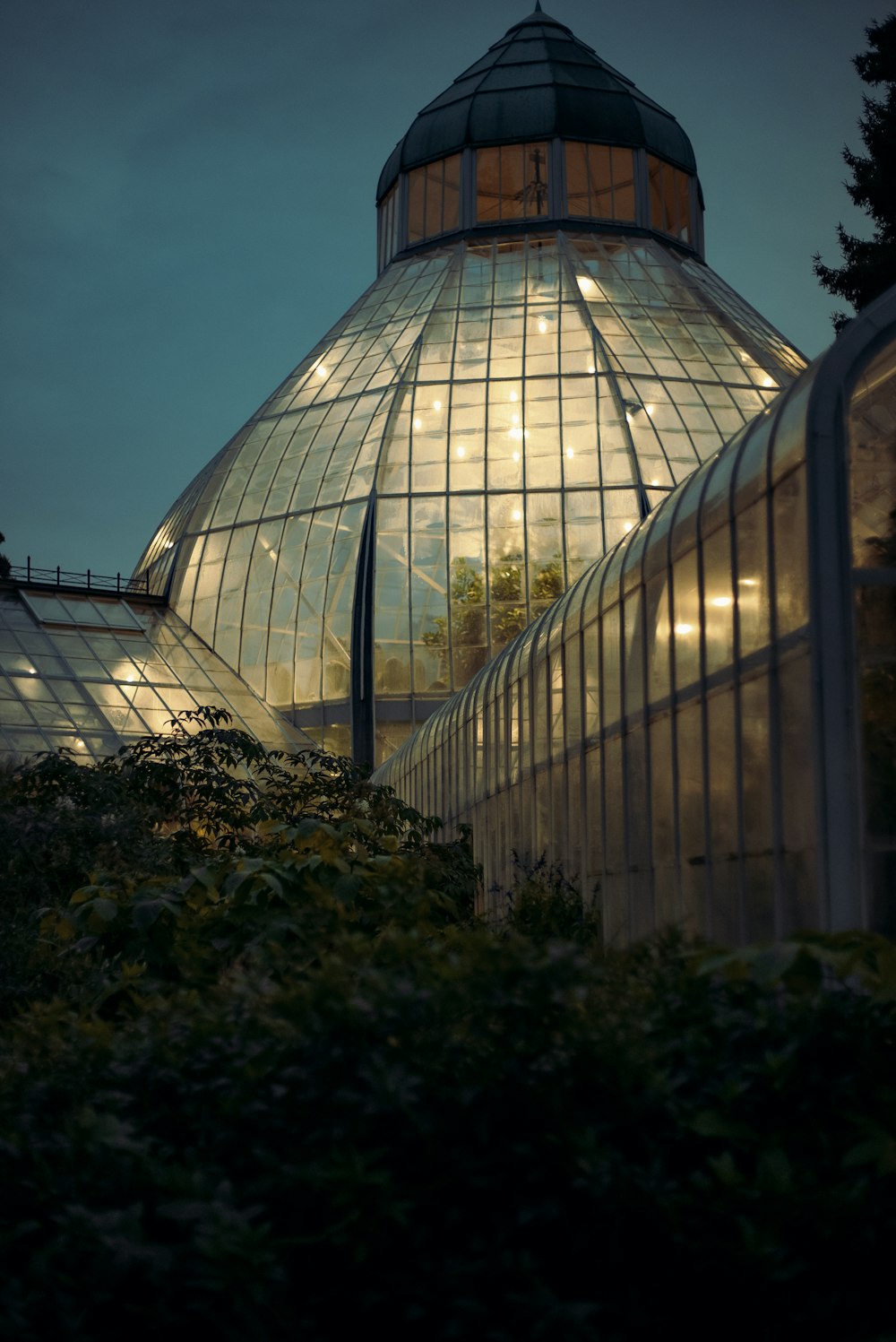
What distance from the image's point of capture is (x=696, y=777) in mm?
12250

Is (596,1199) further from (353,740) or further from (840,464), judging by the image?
(353,740)

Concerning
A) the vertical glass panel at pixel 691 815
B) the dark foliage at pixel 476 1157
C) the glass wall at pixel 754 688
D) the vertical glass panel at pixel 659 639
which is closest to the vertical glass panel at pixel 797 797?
the glass wall at pixel 754 688

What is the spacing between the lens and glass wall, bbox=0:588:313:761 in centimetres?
3456

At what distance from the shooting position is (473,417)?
133 feet

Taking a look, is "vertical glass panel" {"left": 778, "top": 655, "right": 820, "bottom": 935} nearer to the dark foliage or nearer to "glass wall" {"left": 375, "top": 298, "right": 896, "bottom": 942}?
"glass wall" {"left": 375, "top": 298, "right": 896, "bottom": 942}

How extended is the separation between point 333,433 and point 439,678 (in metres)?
8.53

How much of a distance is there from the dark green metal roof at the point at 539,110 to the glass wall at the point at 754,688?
121 feet

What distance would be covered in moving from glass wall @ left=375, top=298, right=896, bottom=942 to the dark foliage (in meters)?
1.67

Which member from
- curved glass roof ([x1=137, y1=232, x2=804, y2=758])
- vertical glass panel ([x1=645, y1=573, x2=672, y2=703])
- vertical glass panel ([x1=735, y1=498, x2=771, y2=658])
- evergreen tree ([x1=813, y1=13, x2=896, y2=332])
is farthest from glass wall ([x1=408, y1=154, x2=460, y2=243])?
vertical glass panel ([x1=735, y1=498, x2=771, y2=658])

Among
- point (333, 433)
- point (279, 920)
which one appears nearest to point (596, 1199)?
point (279, 920)

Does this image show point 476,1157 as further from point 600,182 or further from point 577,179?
point 600,182

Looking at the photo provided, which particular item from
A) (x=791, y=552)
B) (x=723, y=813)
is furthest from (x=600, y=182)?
(x=791, y=552)

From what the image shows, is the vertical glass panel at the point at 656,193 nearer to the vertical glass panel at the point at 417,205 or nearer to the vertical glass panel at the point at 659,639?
the vertical glass panel at the point at 417,205

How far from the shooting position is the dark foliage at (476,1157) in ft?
19.7
